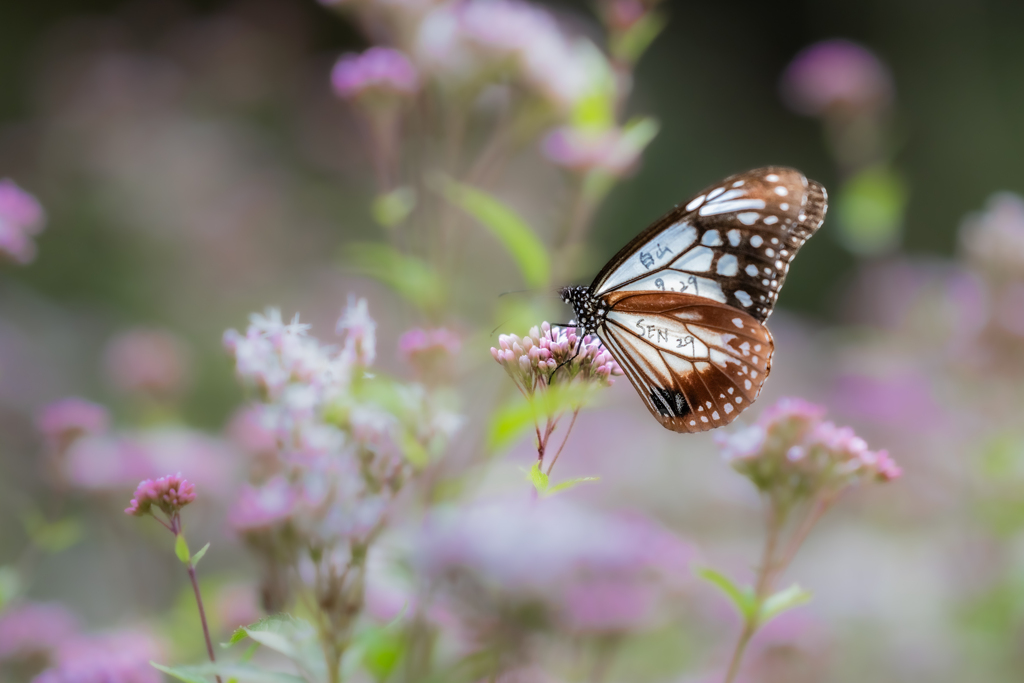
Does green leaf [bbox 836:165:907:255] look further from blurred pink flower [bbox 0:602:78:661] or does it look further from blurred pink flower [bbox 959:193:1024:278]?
blurred pink flower [bbox 0:602:78:661]

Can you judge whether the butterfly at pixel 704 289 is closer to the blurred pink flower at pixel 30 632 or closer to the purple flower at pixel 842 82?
the blurred pink flower at pixel 30 632

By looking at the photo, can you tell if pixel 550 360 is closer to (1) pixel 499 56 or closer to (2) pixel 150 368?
(1) pixel 499 56

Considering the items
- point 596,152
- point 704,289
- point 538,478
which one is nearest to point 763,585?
point 538,478

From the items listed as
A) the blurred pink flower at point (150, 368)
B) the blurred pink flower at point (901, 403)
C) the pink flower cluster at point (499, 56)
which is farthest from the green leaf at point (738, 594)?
the blurred pink flower at point (901, 403)

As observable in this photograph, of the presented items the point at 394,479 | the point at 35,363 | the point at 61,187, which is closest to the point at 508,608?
the point at 394,479

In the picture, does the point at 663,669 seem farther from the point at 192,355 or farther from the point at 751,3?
the point at 751,3

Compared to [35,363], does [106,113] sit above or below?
above
